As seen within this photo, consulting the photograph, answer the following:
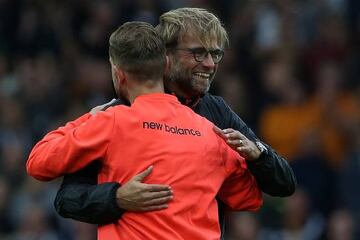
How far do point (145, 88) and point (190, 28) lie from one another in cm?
41

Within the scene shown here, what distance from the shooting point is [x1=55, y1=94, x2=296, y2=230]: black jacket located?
463 cm

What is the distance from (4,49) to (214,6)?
224 cm

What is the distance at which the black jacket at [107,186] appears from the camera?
15.2 feet

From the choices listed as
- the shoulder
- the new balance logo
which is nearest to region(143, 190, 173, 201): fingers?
the new balance logo

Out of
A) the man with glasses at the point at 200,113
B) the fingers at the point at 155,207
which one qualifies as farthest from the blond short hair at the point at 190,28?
the fingers at the point at 155,207

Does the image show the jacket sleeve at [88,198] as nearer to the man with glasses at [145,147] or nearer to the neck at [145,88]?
the man with glasses at [145,147]

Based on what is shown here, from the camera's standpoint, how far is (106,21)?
12.2 metres

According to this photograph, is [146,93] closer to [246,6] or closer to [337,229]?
[337,229]

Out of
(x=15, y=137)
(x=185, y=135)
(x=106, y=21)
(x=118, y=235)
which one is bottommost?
(x=15, y=137)

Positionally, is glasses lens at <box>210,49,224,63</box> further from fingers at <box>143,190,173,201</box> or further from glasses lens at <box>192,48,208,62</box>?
fingers at <box>143,190,173,201</box>

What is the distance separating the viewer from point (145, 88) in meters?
4.68

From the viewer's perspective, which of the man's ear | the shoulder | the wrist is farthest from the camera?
the shoulder

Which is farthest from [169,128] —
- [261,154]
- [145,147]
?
[261,154]

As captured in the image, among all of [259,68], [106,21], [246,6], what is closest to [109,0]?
[106,21]
